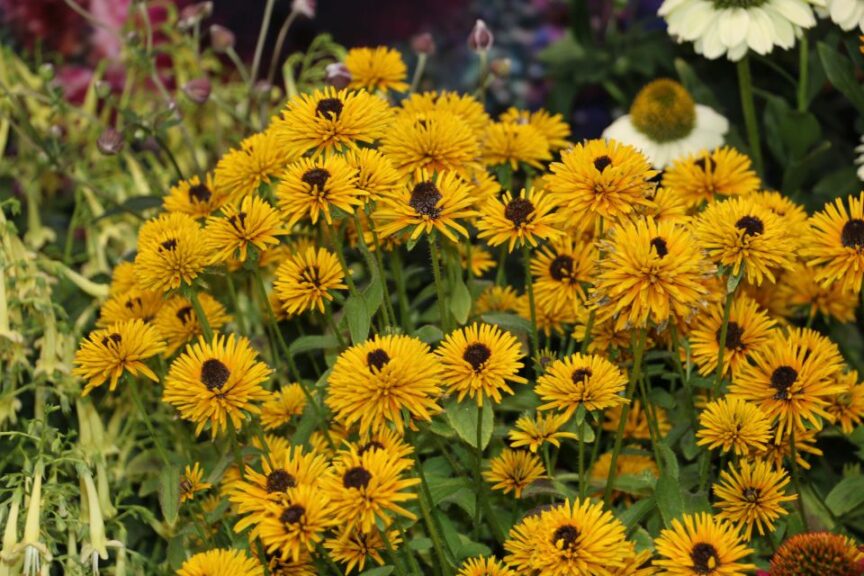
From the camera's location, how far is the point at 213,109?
127cm

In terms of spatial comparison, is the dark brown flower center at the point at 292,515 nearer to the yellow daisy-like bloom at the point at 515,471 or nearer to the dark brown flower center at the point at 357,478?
the dark brown flower center at the point at 357,478

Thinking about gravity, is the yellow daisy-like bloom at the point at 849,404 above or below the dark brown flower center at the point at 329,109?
below

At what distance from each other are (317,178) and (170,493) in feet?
0.76

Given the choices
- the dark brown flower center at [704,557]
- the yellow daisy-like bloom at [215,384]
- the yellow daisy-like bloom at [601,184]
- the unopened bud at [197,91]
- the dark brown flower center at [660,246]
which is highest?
the unopened bud at [197,91]

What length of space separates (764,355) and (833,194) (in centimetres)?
40

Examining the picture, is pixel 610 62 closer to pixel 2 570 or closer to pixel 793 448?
pixel 793 448

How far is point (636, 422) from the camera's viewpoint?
2.89ft

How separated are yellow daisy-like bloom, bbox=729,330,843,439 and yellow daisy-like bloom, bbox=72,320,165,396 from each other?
0.37 metres

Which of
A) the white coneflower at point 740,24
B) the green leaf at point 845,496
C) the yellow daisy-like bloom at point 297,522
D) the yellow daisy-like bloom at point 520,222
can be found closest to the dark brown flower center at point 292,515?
the yellow daisy-like bloom at point 297,522

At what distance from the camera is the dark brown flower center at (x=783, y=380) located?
715mm

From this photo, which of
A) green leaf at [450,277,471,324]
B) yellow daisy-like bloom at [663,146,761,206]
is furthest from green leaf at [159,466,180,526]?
yellow daisy-like bloom at [663,146,761,206]

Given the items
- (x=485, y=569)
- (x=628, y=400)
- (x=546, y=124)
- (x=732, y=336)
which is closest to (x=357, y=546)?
(x=485, y=569)

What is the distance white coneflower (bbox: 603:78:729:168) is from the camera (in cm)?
106

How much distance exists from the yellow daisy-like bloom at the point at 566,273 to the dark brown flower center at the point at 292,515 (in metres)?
0.28
